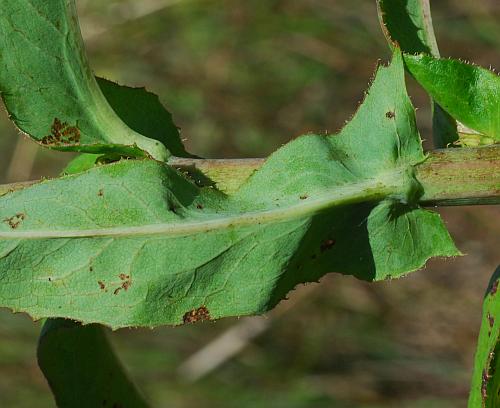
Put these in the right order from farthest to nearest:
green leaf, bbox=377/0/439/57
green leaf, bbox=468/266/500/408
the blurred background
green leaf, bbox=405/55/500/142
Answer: the blurred background < green leaf, bbox=377/0/439/57 < green leaf, bbox=405/55/500/142 < green leaf, bbox=468/266/500/408

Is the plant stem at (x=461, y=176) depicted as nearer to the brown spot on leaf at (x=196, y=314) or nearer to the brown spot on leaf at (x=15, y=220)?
the brown spot on leaf at (x=196, y=314)

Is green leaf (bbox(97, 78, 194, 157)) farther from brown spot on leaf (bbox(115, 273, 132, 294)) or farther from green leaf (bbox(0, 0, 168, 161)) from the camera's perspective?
brown spot on leaf (bbox(115, 273, 132, 294))

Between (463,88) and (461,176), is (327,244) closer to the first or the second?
(461,176)

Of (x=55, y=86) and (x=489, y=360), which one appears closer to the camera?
(x=489, y=360)

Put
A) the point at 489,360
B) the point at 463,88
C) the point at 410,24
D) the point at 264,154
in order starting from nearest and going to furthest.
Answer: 1. the point at 489,360
2. the point at 463,88
3. the point at 410,24
4. the point at 264,154

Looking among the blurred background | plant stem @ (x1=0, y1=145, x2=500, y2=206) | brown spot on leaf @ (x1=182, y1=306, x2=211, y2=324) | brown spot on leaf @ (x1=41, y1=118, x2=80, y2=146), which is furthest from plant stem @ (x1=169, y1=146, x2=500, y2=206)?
the blurred background

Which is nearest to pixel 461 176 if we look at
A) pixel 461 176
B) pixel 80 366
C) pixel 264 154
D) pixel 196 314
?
pixel 461 176

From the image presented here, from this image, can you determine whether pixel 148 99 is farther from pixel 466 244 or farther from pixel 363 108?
pixel 466 244
